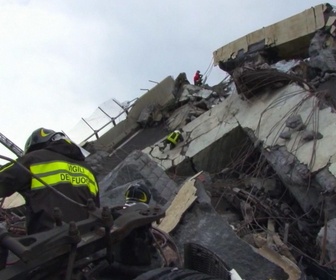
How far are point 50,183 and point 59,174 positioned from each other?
0.30 feet

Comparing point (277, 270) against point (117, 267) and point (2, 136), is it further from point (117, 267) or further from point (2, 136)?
point (2, 136)

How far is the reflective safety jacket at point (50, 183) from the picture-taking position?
2959 millimetres

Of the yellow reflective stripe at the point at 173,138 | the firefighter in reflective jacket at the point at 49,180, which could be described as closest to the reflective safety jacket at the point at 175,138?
the yellow reflective stripe at the point at 173,138

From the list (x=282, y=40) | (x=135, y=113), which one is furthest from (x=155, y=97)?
(x=282, y=40)

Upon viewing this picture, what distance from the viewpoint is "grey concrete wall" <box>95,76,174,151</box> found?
11508 mm

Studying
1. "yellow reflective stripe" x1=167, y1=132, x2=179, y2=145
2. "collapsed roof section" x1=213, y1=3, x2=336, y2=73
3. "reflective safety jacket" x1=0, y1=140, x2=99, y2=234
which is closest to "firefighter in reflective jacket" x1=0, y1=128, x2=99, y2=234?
"reflective safety jacket" x1=0, y1=140, x2=99, y2=234

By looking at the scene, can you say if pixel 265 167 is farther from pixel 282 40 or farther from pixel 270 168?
pixel 282 40

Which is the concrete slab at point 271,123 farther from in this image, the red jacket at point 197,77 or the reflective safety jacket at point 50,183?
the red jacket at point 197,77

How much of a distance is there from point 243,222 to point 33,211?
327 centimetres

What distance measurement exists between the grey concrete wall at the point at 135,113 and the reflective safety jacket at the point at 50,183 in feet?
26.2

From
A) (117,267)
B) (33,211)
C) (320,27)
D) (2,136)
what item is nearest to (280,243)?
Result: (117,267)

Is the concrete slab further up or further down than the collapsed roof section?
further down

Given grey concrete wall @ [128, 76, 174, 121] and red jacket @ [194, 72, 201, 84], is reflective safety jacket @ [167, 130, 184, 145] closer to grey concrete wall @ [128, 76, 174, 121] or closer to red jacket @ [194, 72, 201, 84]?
grey concrete wall @ [128, 76, 174, 121]

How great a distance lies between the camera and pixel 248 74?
7398 millimetres
